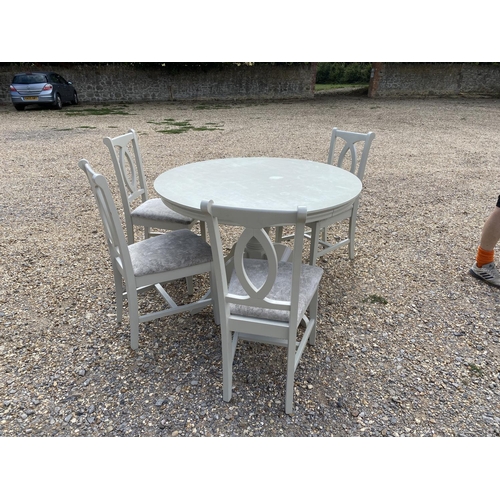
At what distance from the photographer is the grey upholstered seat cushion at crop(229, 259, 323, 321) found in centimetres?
153

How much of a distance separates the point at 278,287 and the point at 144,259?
2.47 ft

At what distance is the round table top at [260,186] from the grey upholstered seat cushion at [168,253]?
27cm

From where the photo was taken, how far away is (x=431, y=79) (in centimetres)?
1478

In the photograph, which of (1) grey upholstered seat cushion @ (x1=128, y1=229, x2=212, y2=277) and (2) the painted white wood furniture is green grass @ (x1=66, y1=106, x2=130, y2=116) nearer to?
(2) the painted white wood furniture

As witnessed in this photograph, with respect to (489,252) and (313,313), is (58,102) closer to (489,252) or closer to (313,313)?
(313,313)

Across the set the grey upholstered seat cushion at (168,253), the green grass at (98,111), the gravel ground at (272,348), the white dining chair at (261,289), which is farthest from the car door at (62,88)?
the white dining chair at (261,289)

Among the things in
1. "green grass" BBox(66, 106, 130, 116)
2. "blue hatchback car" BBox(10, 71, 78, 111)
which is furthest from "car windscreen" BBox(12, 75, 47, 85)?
"green grass" BBox(66, 106, 130, 116)

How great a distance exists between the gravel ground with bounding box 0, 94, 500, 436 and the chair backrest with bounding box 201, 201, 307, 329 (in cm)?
49

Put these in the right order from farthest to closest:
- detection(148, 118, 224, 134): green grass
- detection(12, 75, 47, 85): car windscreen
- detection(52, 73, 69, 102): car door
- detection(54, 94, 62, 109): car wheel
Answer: detection(52, 73, 69, 102): car door, detection(54, 94, 62, 109): car wheel, detection(12, 75, 47, 85): car windscreen, detection(148, 118, 224, 134): green grass

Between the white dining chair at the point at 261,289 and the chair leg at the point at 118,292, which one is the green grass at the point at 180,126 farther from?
the white dining chair at the point at 261,289

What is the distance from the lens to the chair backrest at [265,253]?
121 centimetres

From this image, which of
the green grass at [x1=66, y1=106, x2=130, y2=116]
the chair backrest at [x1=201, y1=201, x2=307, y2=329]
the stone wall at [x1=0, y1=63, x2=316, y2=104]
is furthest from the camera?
the stone wall at [x1=0, y1=63, x2=316, y2=104]

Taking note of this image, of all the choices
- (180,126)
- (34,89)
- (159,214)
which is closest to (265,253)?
(159,214)

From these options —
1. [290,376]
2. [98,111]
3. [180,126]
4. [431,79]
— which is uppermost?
[431,79]
